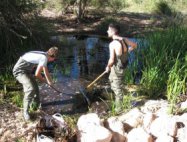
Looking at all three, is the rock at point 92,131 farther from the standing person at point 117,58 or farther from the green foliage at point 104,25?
the green foliage at point 104,25

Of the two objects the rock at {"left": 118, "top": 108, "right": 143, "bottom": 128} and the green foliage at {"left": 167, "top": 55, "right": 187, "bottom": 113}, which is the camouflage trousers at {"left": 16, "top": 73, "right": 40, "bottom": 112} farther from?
the green foliage at {"left": 167, "top": 55, "right": 187, "bottom": 113}

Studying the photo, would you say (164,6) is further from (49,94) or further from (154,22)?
(49,94)

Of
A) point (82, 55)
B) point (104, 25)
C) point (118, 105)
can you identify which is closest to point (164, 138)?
point (118, 105)

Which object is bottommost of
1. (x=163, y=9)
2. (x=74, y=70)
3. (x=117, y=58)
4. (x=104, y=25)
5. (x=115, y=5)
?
(x=74, y=70)

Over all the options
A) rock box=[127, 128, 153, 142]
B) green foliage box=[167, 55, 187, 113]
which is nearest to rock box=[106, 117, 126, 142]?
rock box=[127, 128, 153, 142]

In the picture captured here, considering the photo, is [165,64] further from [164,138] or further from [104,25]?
[104,25]

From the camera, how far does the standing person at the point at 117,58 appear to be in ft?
20.4

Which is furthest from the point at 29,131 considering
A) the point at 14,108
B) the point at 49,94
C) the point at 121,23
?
the point at 121,23

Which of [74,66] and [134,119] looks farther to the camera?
[74,66]

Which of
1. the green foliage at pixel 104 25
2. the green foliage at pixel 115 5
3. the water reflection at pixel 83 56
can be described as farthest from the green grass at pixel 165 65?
the green foliage at pixel 115 5

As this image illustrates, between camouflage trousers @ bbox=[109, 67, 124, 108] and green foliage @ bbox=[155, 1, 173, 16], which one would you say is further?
green foliage @ bbox=[155, 1, 173, 16]

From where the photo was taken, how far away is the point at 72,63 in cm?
1036

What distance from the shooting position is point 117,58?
21.1 feet

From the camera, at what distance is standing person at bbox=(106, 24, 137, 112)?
6228 mm
